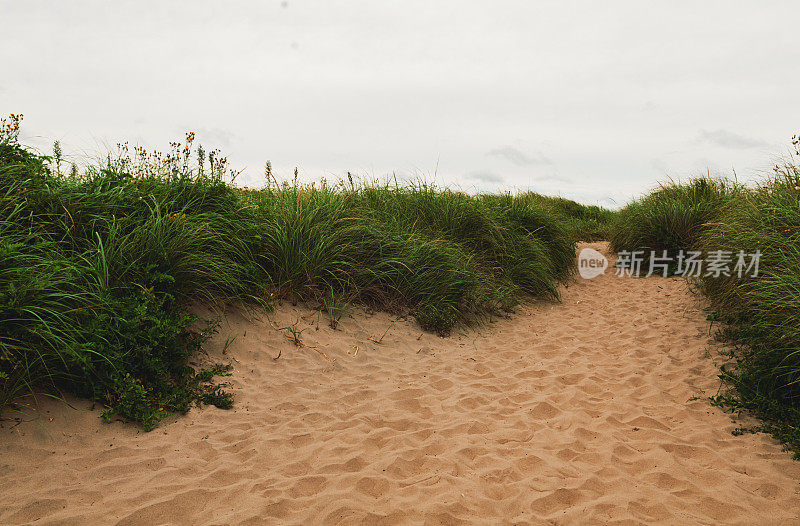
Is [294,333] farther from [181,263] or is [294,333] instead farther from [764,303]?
[764,303]

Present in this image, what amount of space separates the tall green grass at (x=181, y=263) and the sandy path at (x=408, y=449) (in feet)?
1.12

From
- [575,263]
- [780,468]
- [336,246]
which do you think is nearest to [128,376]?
[336,246]

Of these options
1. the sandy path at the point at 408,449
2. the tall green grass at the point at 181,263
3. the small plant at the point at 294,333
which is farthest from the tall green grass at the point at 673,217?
the small plant at the point at 294,333

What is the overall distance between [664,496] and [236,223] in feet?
15.6

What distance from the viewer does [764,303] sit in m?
4.55

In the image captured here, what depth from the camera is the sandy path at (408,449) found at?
110 inches

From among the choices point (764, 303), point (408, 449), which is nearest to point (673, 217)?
point (764, 303)

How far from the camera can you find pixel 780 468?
3383 mm

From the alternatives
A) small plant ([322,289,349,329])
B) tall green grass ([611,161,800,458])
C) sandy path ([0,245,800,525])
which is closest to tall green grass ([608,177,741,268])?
tall green grass ([611,161,800,458])

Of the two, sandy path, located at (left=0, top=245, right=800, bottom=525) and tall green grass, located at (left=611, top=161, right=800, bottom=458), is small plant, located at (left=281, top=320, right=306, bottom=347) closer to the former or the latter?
sandy path, located at (left=0, top=245, right=800, bottom=525)

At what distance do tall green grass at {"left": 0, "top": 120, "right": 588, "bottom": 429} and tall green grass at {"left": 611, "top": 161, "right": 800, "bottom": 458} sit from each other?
9.02 ft

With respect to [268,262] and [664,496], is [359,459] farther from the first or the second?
[268,262]

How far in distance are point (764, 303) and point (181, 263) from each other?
5.66m

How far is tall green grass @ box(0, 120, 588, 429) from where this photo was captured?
11.6ft
